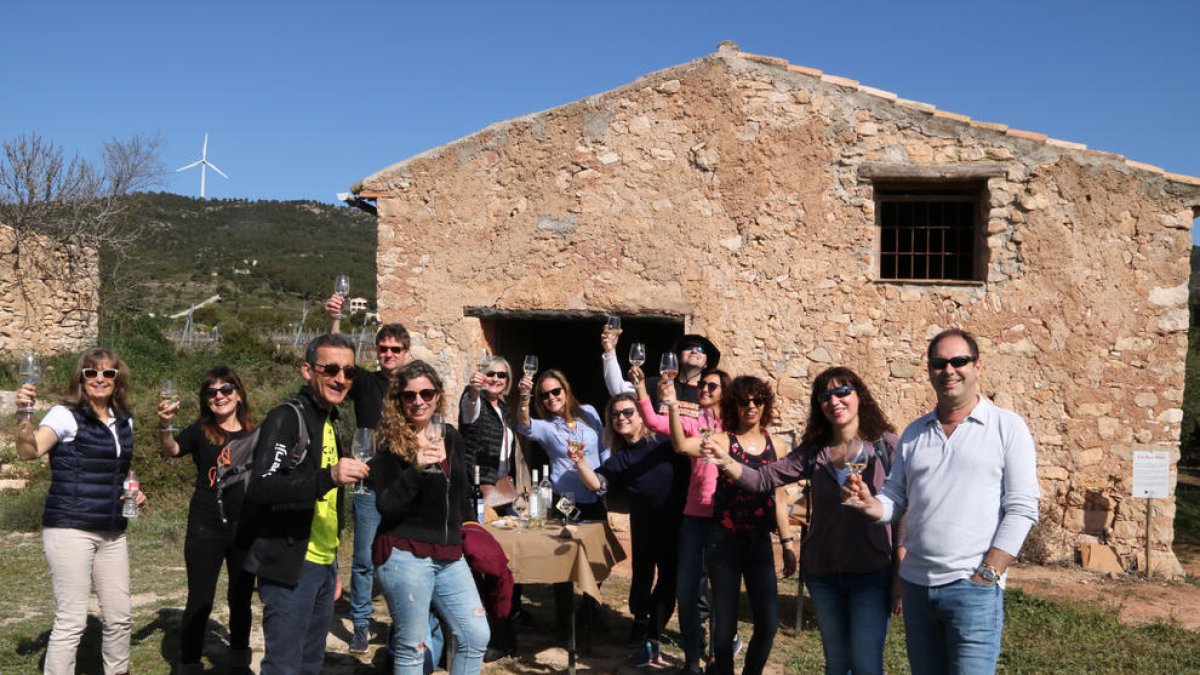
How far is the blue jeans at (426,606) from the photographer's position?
3.33 m

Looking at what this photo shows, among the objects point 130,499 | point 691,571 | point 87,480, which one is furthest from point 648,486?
point 87,480

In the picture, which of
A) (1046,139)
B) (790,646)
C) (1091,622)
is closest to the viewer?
(790,646)

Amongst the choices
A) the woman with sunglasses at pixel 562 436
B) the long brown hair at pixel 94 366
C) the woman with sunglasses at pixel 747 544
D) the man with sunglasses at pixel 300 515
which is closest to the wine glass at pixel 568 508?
the woman with sunglasses at pixel 562 436

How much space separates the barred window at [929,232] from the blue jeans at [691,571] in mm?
4160

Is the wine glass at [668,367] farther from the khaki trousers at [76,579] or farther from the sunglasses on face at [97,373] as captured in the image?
the khaki trousers at [76,579]

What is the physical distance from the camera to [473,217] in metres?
7.98

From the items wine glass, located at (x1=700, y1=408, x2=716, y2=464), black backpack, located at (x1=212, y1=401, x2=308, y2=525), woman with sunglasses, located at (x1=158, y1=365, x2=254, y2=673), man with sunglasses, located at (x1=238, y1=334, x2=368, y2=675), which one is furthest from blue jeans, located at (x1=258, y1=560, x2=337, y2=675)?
wine glass, located at (x1=700, y1=408, x2=716, y2=464)

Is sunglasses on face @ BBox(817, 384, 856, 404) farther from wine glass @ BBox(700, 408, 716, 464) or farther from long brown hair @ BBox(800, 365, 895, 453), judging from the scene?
wine glass @ BBox(700, 408, 716, 464)

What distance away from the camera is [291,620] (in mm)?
3322

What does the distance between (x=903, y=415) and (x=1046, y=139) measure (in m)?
2.59

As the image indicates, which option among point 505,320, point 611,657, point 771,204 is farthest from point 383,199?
point 611,657

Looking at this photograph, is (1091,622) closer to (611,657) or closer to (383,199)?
(611,657)

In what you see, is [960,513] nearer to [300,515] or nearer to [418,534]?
[418,534]

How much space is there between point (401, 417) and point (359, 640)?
2273mm
